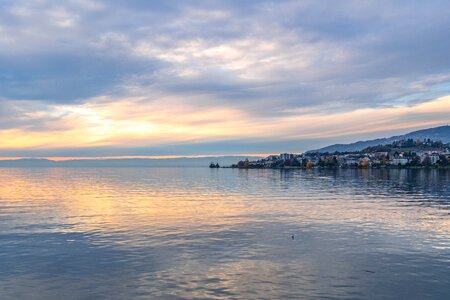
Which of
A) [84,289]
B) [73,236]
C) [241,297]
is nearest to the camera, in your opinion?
[241,297]

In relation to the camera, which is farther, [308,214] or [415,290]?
[308,214]

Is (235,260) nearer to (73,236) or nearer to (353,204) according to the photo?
(73,236)

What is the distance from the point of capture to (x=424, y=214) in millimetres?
47750

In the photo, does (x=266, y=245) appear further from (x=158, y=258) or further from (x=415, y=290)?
(x=415, y=290)

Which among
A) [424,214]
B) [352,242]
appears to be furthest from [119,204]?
[424,214]

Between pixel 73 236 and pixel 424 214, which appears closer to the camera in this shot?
pixel 73 236

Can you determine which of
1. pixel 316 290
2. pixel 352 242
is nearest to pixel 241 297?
pixel 316 290

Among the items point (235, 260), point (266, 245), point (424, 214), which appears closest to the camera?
point (235, 260)

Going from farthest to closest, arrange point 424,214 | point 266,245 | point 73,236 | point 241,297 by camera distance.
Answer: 1. point 424,214
2. point 73,236
3. point 266,245
4. point 241,297

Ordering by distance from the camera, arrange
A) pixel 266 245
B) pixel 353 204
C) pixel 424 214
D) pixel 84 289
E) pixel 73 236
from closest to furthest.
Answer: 1. pixel 84 289
2. pixel 266 245
3. pixel 73 236
4. pixel 424 214
5. pixel 353 204

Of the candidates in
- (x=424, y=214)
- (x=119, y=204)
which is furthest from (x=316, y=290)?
(x=119, y=204)

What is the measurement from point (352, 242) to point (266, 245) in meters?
7.28

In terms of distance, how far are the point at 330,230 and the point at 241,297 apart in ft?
64.9

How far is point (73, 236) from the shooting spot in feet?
117
